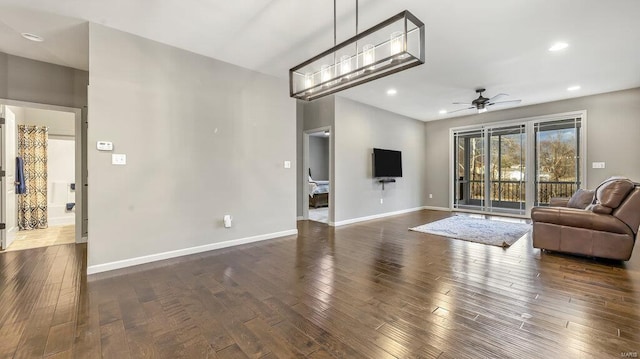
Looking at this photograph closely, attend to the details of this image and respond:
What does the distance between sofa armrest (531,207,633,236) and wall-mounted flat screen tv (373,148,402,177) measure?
10.7 feet

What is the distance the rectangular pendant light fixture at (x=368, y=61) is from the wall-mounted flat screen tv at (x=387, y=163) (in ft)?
11.0

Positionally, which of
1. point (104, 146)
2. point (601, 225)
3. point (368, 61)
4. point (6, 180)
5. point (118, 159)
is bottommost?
point (601, 225)

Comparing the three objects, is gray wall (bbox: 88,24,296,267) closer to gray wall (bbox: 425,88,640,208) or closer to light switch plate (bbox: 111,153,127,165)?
light switch plate (bbox: 111,153,127,165)

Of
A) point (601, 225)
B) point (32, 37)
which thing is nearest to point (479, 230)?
point (601, 225)

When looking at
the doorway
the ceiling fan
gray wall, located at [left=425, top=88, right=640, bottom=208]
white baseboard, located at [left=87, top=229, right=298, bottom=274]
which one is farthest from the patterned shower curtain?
gray wall, located at [left=425, top=88, right=640, bottom=208]

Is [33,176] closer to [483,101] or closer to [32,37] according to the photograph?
[32,37]

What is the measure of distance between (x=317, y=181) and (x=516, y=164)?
5558 mm

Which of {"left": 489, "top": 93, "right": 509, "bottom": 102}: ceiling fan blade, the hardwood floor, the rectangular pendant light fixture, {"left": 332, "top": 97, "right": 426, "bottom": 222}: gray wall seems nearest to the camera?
the hardwood floor

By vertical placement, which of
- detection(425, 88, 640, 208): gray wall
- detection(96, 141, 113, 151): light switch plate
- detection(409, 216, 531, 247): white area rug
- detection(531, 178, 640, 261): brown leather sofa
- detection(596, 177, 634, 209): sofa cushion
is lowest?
detection(409, 216, 531, 247): white area rug

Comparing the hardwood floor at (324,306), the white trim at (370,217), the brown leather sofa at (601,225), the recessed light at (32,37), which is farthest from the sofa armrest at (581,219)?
the recessed light at (32,37)

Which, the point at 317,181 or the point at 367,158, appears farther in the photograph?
the point at 317,181

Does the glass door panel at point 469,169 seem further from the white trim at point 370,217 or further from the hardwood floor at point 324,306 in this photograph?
the hardwood floor at point 324,306

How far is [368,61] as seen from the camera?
240 centimetres

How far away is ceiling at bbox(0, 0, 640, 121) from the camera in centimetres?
269
